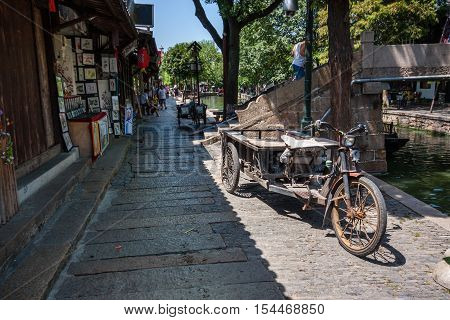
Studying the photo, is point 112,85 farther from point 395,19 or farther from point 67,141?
point 395,19

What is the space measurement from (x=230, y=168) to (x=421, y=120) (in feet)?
61.7

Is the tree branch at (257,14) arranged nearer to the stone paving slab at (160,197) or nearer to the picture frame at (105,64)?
the picture frame at (105,64)

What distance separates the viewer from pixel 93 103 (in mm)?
12344

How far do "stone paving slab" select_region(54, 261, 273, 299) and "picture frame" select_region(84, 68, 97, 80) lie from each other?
29.4 ft

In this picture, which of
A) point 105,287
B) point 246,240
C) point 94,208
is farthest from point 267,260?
point 94,208

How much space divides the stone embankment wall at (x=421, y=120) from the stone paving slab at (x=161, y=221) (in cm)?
1814

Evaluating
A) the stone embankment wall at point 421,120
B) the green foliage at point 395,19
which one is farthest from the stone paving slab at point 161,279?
the green foliage at point 395,19

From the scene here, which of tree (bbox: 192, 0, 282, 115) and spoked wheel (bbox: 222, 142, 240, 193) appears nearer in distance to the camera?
spoked wheel (bbox: 222, 142, 240, 193)

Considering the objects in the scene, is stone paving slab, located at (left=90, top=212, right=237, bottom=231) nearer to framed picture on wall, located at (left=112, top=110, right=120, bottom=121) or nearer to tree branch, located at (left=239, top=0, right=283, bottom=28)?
framed picture on wall, located at (left=112, top=110, right=120, bottom=121)

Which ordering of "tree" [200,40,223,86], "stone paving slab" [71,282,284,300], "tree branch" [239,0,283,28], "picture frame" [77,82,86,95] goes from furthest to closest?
"tree" [200,40,223,86] < "tree branch" [239,0,283,28] < "picture frame" [77,82,86,95] < "stone paving slab" [71,282,284,300]

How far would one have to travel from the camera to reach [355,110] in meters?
11.7

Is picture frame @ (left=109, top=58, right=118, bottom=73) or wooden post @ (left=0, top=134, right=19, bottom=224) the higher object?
picture frame @ (left=109, top=58, right=118, bottom=73)

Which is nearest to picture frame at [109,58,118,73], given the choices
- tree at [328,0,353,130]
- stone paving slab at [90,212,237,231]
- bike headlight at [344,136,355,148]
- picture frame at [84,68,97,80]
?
picture frame at [84,68,97,80]

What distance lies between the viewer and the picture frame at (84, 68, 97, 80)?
39.2ft
